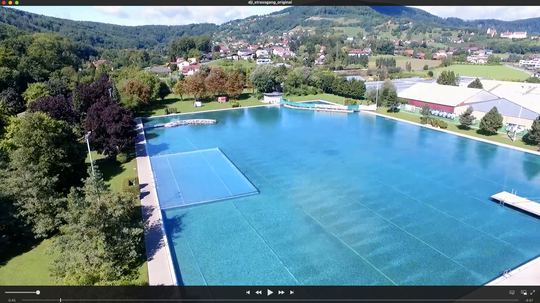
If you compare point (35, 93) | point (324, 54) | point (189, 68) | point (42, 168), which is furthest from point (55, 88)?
point (324, 54)

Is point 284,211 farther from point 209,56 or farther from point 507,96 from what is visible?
point 209,56

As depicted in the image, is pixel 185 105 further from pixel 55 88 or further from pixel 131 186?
pixel 131 186

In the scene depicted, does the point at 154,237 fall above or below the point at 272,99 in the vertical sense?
below

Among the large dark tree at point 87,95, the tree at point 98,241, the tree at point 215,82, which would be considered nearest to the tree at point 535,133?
the tree at point 98,241

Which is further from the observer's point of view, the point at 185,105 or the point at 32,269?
the point at 185,105

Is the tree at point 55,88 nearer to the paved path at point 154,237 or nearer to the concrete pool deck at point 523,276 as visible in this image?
the paved path at point 154,237

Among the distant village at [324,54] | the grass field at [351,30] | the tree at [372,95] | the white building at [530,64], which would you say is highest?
the grass field at [351,30]

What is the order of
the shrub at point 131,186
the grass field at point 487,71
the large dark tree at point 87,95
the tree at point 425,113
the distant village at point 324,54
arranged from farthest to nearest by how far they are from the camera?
1. the distant village at point 324,54
2. the grass field at point 487,71
3. the tree at point 425,113
4. the large dark tree at point 87,95
5. the shrub at point 131,186
